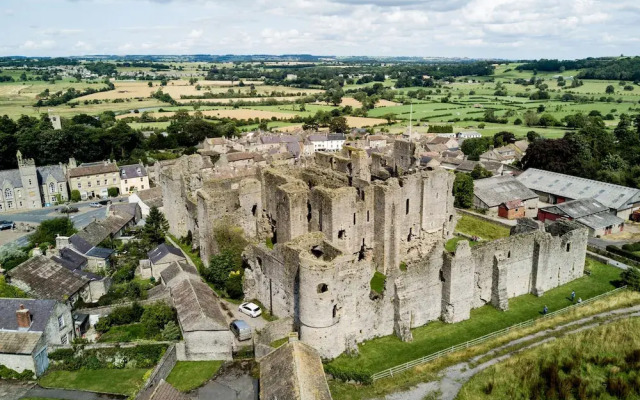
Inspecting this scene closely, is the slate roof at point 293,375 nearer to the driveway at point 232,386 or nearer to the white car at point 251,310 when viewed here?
the driveway at point 232,386

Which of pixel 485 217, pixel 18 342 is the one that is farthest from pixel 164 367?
pixel 485 217

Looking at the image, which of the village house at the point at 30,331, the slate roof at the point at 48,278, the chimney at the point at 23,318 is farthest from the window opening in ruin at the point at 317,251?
the slate roof at the point at 48,278

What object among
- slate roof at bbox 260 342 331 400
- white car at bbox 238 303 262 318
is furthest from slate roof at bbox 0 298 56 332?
slate roof at bbox 260 342 331 400

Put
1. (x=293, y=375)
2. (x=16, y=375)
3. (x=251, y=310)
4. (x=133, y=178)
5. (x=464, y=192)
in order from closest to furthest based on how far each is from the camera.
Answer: (x=293, y=375)
(x=16, y=375)
(x=251, y=310)
(x=464, y=192)
(x=133, y=178)

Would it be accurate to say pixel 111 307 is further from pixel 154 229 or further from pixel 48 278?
pixel 154 229

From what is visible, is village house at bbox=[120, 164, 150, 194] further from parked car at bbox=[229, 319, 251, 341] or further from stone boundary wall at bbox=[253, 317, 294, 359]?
stone boundary wall at bbox=[253, 317, 294, 359]

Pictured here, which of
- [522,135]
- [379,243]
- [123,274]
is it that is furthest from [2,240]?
[522,135]
